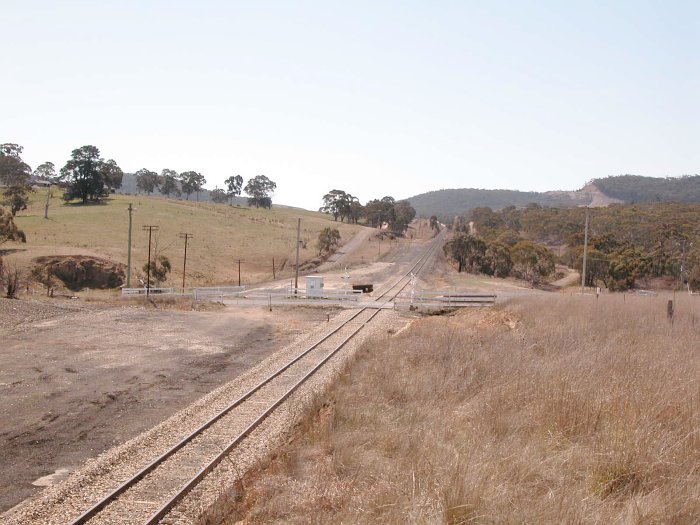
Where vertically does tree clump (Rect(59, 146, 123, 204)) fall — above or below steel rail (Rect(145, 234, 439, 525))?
above

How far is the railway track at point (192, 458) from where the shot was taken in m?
9.16

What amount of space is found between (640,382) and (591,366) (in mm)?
2190

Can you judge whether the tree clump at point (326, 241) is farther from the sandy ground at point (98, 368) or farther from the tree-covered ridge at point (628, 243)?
the sandy ground at point (98, 368)

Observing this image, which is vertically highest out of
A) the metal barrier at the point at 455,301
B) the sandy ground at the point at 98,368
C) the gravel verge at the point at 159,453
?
the metal barrier at the point at 455,301

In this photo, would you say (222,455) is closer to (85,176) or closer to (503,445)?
(503,445)

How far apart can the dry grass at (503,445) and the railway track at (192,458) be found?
44.3 inches

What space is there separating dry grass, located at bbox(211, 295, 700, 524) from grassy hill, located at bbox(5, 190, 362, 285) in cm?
4868

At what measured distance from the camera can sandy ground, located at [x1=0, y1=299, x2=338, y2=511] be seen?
12711 millimetres

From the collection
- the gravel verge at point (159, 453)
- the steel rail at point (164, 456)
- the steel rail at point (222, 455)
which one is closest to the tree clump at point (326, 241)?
the steel rail at point (222, 455)

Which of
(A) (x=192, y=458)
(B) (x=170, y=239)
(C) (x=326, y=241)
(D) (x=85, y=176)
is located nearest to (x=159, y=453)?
(A) (x=192, y=458)

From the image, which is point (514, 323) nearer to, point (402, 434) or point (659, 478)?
point (402, 434)

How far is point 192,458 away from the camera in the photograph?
1159cm

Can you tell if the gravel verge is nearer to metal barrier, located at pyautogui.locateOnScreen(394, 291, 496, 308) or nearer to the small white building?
metal barrier, located at pyautogui.locateOnScreen(394, 291, 496, 308)

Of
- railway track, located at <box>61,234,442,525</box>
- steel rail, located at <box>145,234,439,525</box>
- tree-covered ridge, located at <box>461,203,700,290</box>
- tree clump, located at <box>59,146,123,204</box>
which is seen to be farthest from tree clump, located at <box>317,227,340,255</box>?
railway track, located at <box>61,234,442,525</box>
